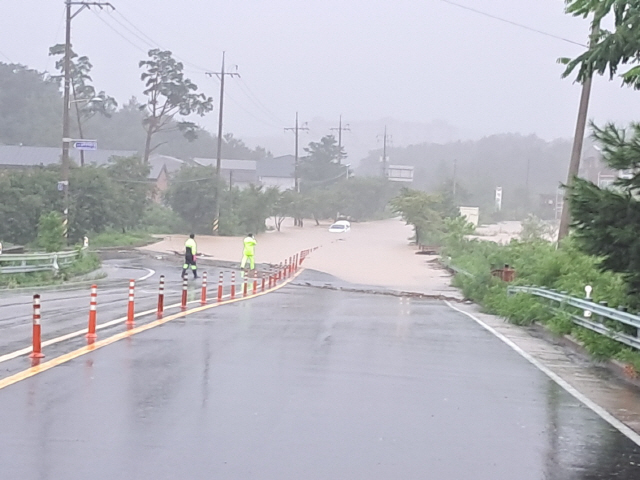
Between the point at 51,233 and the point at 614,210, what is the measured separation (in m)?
30.2

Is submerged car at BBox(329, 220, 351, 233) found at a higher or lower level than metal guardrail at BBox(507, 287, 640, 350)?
lower

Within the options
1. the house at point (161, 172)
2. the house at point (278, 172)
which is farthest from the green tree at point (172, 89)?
the house at point (278, 172)

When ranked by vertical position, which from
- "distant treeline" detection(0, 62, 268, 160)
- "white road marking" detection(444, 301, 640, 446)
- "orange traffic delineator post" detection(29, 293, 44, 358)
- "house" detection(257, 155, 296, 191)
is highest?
"distant treeline" detection(0, 62, 268, 160)

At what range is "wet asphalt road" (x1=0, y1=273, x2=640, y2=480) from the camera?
754 cm

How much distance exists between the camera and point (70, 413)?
29.7 ft

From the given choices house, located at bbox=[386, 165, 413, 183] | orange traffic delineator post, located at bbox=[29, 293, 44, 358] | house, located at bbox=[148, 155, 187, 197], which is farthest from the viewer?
house, located at bbox=[386, 165, 413, 183]

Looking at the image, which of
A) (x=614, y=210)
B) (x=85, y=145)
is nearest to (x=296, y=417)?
(x=614, y=210)

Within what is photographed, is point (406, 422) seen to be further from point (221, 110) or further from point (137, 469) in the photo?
point (221, 110)

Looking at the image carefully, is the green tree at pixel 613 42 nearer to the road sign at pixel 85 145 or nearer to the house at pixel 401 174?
the road sign at pixel 85 145

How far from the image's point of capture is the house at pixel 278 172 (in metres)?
147

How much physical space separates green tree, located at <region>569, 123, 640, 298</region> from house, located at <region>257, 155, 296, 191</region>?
130904 mm

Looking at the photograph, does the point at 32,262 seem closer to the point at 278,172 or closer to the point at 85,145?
the point at 85,145

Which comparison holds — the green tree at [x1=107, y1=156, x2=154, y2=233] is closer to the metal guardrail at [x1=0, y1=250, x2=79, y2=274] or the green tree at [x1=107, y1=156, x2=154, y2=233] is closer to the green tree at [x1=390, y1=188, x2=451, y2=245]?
the green tree at [x1=390, y1=188, x2=451, y2=245]

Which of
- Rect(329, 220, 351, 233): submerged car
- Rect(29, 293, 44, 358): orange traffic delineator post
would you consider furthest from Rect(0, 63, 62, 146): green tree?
Rect(29, 293, 44, 358): orange traffic delineator post
